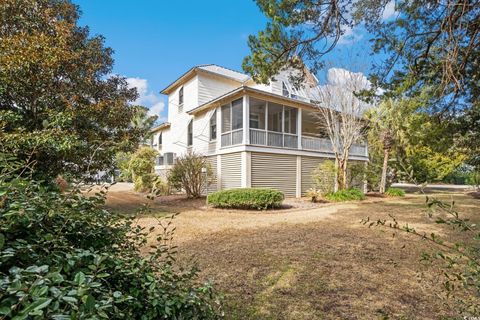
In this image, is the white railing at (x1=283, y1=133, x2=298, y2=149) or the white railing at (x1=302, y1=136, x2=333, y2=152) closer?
the white railing at (x1=283, y1=133, x2=298, y2=149)

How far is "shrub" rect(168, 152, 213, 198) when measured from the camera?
14047mm

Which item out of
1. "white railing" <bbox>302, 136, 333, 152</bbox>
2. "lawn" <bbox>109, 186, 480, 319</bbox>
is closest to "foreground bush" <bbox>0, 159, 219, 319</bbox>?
"lawn" <bbox>109, 186, 480, 319</bbox>

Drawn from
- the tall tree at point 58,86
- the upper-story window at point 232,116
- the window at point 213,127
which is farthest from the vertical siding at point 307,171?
the tall tree at point 58,86

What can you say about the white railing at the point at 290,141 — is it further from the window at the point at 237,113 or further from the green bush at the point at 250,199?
Answer: the green bush at the point at 250,199

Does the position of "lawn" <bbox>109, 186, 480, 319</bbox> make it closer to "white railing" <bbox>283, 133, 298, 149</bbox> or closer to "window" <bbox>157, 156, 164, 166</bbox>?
"white railing" <bbox>283, 133, 298, 149</bbox>

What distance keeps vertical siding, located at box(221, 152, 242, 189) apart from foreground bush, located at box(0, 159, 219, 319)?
39.5 ft

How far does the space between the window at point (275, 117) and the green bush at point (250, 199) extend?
728cm

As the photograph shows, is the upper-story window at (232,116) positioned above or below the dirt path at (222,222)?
above

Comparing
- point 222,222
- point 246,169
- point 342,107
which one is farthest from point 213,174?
point 342,107

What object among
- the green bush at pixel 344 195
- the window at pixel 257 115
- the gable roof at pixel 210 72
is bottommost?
the green bush at pixel 344 195

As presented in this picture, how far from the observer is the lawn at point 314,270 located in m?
A: 3.04

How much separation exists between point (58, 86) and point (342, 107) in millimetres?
12889

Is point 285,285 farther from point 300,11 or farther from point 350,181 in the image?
point 350,181

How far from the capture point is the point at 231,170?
1479 cm
